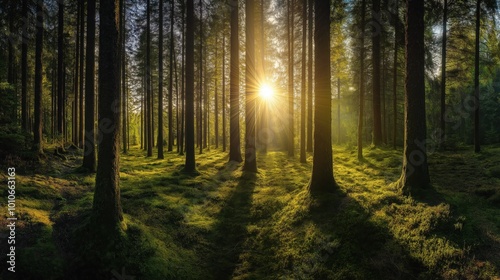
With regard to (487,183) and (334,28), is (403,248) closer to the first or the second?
(487,183)

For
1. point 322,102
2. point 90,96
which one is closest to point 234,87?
point 90,96

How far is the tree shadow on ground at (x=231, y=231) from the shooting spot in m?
6.23

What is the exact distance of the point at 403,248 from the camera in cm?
523

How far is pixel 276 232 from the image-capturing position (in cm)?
729

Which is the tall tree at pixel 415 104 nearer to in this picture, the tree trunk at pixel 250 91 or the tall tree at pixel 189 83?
the tree trunk at pixel 250 91

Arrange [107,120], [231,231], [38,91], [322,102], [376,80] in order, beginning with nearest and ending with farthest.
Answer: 1. [107,120]
2. [231,231]
3. [322,102]
4. [38,91]
5. [376,80]

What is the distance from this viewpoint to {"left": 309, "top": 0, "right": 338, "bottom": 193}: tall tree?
27.1ft

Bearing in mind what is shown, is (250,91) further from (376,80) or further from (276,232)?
(376,80)

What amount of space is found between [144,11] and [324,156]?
18938mm

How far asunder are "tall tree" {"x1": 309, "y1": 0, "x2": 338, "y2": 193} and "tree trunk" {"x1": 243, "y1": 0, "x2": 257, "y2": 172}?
568 cm

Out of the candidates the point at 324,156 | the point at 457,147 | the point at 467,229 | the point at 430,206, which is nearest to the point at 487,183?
the point at 430,206

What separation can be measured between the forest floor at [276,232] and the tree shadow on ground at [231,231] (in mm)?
29

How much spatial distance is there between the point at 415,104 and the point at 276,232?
5.22 m

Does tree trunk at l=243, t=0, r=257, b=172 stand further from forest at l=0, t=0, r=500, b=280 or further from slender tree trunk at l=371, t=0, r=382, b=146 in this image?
slender tree trunk at l=371, t=0, r=382, b=146
